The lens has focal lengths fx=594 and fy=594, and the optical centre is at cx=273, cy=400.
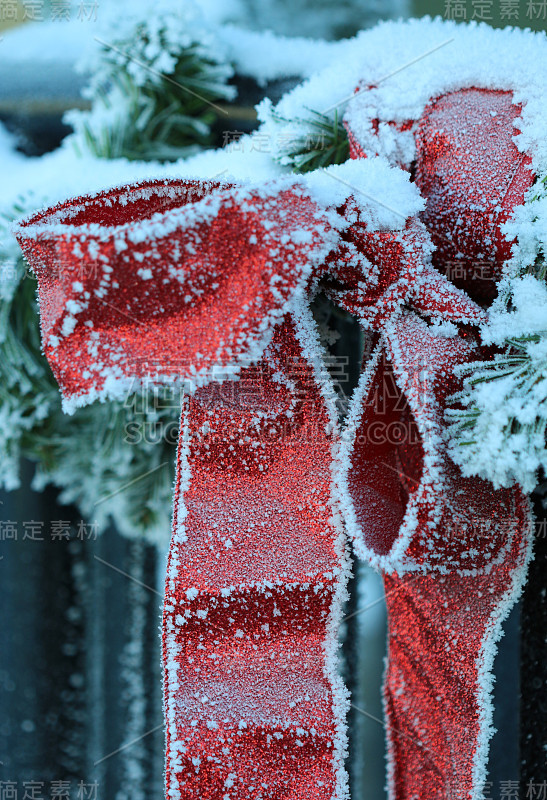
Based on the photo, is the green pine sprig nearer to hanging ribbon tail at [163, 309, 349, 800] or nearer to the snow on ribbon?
the snow on ribbon

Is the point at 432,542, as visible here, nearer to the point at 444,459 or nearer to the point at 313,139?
the point at 444,459

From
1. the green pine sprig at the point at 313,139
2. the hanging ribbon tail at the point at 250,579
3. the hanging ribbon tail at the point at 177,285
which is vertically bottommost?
the hanging ribbon tail at the point at 250,579

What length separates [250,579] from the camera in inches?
12.3

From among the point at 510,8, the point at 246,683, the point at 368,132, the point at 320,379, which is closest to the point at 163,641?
the point at 246,683

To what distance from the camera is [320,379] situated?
0.31 metres

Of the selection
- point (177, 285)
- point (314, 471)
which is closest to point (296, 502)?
point (314, 471)

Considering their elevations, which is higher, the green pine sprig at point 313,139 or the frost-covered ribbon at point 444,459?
the green pine sprig at point 313,139

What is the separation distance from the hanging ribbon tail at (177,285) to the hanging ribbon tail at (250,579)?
0.13 feet

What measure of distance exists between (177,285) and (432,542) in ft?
0.57

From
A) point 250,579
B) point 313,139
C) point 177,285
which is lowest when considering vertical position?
point 250,579

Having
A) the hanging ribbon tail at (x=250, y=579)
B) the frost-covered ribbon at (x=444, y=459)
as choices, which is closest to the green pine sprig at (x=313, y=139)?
the frost-covered ribbon at (x=444, y=459)

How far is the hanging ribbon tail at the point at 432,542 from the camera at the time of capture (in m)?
0.29

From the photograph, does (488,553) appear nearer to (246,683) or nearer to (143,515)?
(246,683)

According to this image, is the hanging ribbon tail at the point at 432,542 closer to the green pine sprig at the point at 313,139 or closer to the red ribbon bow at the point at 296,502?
the red ribbon bow at the point at 296,502
